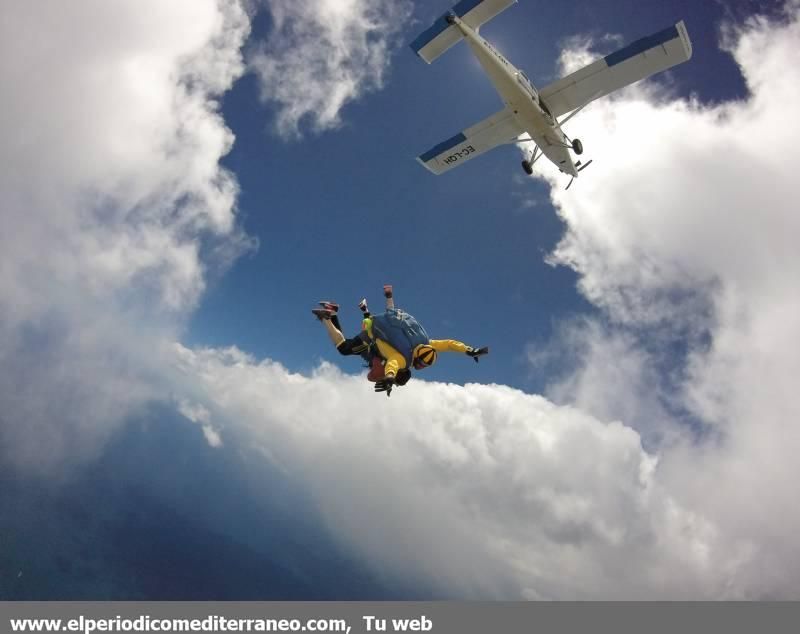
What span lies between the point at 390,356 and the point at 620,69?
18.7m

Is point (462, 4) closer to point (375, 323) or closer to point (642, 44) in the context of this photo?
point (642, 44)

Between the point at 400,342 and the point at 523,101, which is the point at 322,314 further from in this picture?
the point at 523,101

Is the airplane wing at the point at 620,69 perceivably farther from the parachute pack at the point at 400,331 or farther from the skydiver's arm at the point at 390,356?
the skydiver's arm at the point at 390,356

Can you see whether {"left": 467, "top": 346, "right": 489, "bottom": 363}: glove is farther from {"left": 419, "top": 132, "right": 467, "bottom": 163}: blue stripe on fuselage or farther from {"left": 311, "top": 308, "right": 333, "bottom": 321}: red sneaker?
{"left": 419, "top": 132, "right": 467, "bottom": 163}: blue stripe on fuselage

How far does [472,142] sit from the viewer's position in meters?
24.2

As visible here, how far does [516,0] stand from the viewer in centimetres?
1723

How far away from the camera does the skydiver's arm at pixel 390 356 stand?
880 centimetres

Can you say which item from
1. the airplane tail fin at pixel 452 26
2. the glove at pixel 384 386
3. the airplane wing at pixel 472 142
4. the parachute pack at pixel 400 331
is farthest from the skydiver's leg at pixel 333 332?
the airplane wing at pixel 472 142

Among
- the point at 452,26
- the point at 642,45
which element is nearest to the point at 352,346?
the point at 452,26

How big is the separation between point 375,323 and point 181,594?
245354mm

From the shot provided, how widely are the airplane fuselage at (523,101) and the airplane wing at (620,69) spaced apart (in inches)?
32.4

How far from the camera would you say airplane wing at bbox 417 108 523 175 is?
22938 millimetres

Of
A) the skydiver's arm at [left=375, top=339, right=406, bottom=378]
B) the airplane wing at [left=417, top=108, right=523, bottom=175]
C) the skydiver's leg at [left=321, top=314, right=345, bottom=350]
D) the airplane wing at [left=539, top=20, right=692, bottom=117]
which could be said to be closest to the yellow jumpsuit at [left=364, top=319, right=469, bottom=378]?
the skydiver's arm at [left=375, top=339, right=406, bottom=378]
